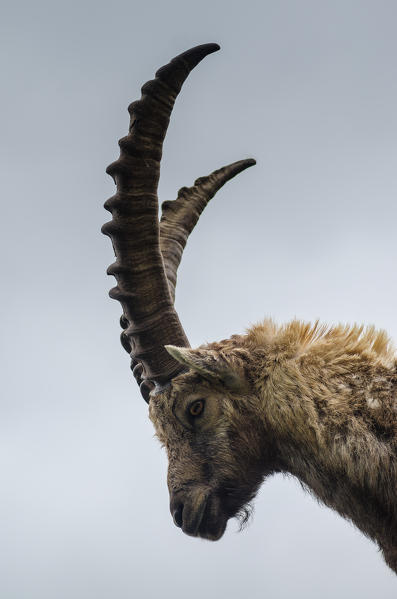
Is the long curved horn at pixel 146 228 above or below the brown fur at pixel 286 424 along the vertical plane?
above

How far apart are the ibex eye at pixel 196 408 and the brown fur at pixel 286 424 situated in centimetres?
4

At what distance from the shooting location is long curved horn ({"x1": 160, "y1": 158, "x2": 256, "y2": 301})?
789 cm

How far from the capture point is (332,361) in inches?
230

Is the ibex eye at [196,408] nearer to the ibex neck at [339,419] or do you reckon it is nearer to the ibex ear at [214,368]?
the ibex ear at [214,368]

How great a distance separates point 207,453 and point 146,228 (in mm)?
1964

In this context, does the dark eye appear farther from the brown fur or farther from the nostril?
the nostril

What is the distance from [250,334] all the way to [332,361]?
0.93 m

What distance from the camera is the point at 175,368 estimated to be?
21.2 feet

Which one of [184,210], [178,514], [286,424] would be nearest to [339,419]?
[286,424]

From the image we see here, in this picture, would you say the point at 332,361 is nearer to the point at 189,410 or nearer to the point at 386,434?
the point at 386,434

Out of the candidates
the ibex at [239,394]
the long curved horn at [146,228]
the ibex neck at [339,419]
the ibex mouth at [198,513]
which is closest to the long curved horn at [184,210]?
the long curved horn at [146,228]

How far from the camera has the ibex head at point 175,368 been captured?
5.89m

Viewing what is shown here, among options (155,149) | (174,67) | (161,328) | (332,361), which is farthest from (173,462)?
(174,67)

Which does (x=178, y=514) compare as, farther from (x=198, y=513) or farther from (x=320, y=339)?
(x=320, y=339)
